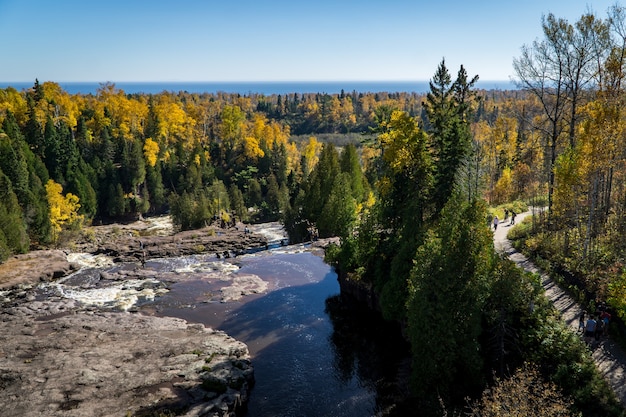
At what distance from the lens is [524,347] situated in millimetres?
25219

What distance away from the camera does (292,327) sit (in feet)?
134

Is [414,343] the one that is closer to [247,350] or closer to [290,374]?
[290,374]

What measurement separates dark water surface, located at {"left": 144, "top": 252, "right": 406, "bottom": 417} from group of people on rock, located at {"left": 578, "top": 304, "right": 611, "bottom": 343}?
1277 centimetres

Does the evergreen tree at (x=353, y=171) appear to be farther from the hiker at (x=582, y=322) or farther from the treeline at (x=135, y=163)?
the hiker at (x=582, y=322)

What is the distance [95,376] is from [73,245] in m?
49.1

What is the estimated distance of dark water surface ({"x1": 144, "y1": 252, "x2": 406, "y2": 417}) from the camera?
1169 inches

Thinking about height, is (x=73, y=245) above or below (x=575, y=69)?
below

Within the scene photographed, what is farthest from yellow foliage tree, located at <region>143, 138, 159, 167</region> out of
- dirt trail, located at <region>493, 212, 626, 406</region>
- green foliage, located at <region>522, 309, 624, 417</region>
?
green foliage, located at <region>522, 309, 624, 417</region>

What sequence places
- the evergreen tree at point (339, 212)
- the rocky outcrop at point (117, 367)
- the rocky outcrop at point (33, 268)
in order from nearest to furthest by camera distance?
the rocky outcrop at point (117, 367) < the evergreen tree at point (339, 212) < the rocky outcrop at point (33, 268)

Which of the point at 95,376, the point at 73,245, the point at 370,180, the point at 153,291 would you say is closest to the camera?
the point at 95,376

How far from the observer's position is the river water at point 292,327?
1183 inches

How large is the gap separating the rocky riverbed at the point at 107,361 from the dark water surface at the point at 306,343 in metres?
2.12

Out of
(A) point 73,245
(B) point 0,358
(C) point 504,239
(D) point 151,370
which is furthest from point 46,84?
(C) point 504,239

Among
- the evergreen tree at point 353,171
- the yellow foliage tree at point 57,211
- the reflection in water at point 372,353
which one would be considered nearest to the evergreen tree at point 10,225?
the yellow foliage tree at point 57,211
